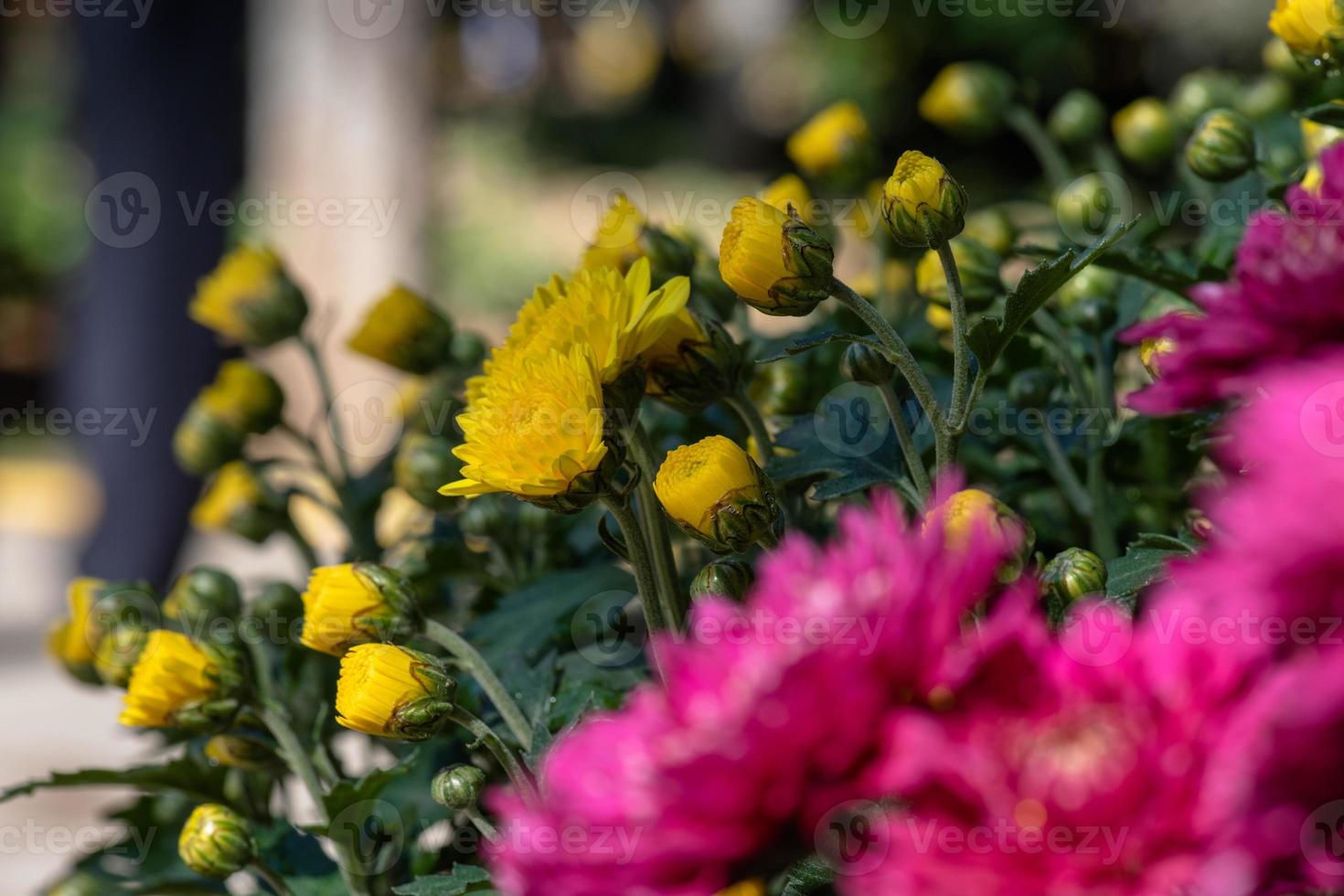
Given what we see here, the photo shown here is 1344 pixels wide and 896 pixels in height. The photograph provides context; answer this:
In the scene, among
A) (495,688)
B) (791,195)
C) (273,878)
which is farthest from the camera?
(791,195)

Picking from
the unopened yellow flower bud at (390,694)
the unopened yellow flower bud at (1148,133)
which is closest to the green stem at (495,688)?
the unopened yellow flower bud at (390,694)

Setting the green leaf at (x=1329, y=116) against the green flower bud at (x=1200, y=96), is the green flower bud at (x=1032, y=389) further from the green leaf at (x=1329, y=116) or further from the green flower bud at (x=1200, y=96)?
the green flower bud at (x=1200, y=96)

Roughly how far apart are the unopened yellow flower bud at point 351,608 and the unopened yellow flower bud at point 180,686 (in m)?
0.08

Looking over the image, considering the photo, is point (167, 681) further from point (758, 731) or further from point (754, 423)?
point (758, 731)

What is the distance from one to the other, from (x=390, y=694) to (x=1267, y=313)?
1.08 feet

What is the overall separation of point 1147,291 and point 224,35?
2.50m

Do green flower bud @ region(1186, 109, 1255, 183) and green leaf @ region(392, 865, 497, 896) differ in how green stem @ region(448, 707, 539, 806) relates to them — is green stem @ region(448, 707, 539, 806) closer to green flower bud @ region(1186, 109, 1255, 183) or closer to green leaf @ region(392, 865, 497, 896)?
green leaf @ region(392, 865, 497, 896)

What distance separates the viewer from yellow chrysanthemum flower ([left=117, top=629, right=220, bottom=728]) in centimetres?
63

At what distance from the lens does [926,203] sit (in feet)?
1.76

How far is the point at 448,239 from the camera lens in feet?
19.6

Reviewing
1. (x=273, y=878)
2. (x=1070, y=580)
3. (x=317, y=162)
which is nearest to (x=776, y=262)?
(x=1070, y=580)

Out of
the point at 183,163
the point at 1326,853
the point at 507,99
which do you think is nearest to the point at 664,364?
the point at 1326,853

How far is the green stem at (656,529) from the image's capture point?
553mm

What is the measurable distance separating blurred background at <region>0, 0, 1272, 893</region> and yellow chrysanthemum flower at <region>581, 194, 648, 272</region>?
0.08 meters
